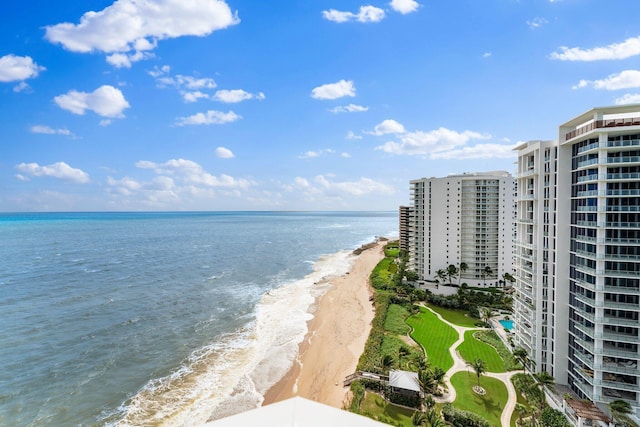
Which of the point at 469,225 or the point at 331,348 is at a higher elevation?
the point at 469,225

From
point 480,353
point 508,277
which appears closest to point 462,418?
point 480,353

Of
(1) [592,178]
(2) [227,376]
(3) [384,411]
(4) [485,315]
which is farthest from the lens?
(4) [485,315]

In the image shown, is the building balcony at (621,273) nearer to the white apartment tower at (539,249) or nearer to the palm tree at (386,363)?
the white apartment tower at (539,249)

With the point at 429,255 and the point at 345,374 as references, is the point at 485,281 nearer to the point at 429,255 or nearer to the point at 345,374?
the point at 429,255

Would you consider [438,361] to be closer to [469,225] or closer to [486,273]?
[486,273]

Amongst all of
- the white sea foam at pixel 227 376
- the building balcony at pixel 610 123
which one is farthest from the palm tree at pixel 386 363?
the building balcony at pixel 610 123

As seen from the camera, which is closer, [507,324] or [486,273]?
[507,324]

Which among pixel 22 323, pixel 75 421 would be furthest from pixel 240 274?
pixel 75 421
